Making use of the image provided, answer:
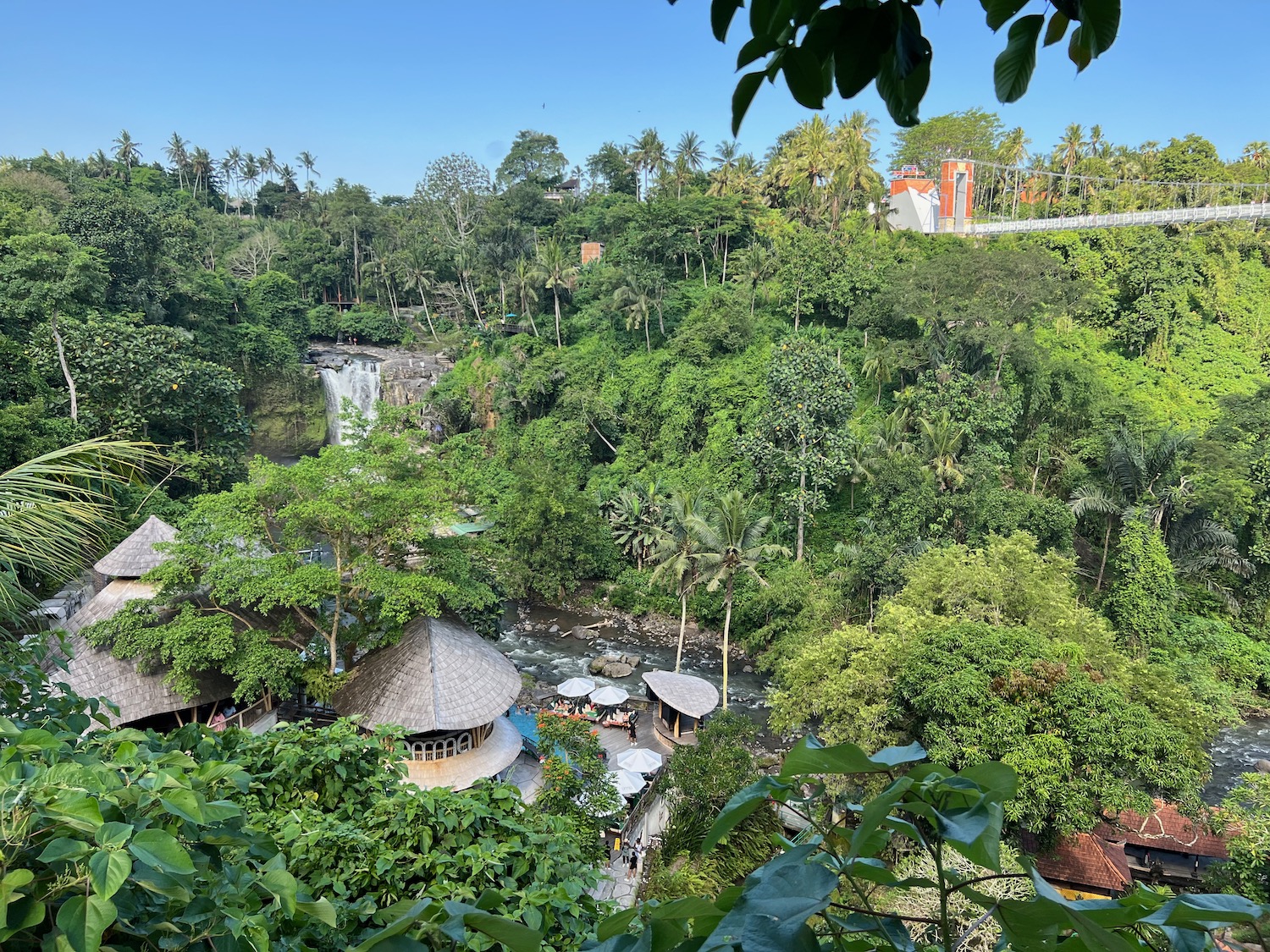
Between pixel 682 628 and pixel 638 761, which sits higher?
pixel 682 628

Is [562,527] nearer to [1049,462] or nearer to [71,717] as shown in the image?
[1049,462]

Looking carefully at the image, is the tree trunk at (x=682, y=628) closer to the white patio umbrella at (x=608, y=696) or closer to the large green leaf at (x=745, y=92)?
the white patio umbrella at (x=608, y=696)

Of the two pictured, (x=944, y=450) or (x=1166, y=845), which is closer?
(x=1166, y=845)

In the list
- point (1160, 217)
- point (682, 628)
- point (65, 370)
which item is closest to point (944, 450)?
point (682, 628)

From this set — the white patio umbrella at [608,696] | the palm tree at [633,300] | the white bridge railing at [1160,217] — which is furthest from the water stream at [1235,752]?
the palm tree at [633,300]

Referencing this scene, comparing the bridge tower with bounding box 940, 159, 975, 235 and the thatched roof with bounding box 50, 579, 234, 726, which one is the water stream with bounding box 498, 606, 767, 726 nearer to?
the thatched roof with bounding box 50, 579, 234, 726

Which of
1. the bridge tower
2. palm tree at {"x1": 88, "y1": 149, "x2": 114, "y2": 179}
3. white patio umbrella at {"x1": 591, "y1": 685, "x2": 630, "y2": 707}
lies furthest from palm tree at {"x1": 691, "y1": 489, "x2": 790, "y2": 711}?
palm tree at {"x1": 88, "y1": 149, "x2": 114, "y2": 179}

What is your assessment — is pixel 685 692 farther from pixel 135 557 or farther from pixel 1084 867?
pixel 135 557

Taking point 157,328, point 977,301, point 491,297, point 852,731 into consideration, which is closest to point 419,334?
point 491,297
